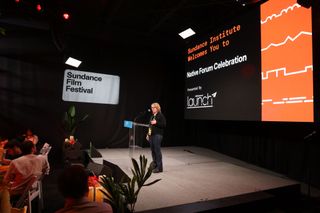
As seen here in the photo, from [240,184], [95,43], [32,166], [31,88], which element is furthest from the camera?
[95,43]

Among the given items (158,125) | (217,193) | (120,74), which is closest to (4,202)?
(217,193)

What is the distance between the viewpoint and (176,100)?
8.08 metres

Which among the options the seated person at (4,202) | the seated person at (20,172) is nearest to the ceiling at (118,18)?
the seated person at (20,172)

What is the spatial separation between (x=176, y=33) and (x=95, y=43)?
249 cm

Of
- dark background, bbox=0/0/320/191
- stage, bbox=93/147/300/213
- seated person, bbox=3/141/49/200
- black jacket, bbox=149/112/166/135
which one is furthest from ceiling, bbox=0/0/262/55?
seated person, bbox=3/141/49/200

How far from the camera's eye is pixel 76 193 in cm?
120

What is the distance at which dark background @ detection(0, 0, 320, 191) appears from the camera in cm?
498

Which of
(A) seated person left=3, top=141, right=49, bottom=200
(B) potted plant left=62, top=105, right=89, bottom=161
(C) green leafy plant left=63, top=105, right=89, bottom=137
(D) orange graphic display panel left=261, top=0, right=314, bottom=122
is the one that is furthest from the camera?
(C) green leafy plant left=63, top=105, right=89, bottom=137

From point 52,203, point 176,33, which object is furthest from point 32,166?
point 176,33

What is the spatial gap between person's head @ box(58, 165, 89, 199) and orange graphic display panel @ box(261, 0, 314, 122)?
9.44ft

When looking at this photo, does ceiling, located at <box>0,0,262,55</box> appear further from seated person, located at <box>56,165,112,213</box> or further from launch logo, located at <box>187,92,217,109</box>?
seated person, located at <box>56,165,112,213</box>

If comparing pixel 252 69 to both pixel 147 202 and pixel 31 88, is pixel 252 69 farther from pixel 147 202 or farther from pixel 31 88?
pixel 31 88

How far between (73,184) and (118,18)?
19.3ft

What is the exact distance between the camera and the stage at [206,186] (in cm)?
266
